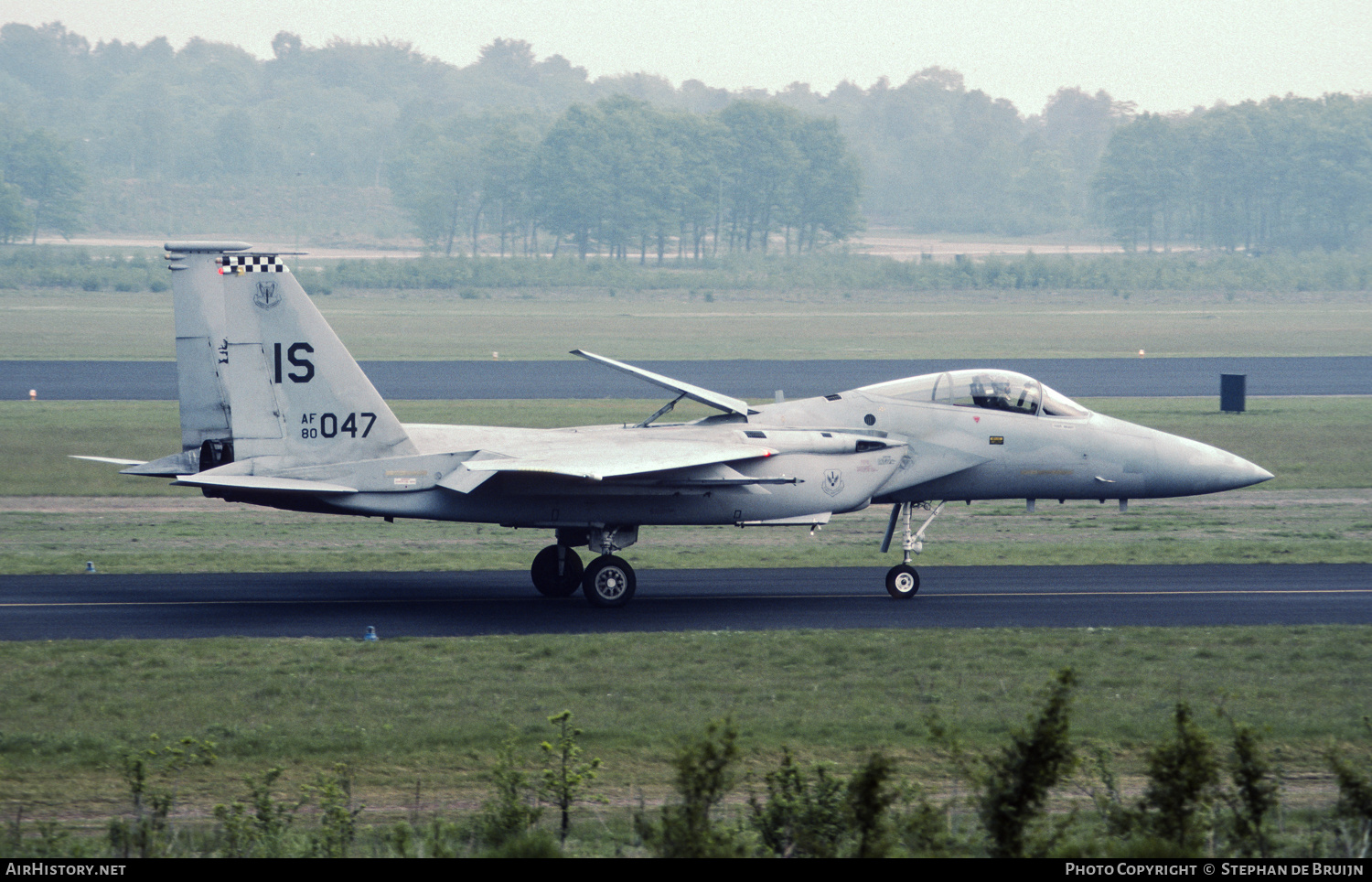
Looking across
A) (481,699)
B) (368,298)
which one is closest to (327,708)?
(481,699)

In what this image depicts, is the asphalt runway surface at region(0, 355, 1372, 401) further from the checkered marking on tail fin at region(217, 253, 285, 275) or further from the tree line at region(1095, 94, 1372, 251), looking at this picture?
the tree line at region(1095, 94, 1372, 251)

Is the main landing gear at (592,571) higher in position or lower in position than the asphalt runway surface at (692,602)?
higher

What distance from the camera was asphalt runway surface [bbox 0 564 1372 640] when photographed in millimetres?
18562

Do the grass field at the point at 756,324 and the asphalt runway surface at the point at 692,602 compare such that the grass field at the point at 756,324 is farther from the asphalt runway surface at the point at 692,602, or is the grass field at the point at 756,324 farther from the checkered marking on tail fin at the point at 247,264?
the checkered marking on tail fin at the point at 247,264

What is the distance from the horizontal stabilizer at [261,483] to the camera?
18.3 meters

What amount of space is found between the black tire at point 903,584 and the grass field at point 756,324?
46789mm

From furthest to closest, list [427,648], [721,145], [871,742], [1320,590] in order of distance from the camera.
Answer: [721,145] < [1320,590] < [427,648] < [871,742]

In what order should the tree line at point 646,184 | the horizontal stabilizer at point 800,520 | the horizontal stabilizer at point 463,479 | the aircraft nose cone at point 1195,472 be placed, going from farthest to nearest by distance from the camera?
1. the tree line at point 646,184
2. the aircraft nose cone at point 1195,472
3. the horizontal stabilizer at point 800,520
4. the horizontal stabilizer at point 463,479

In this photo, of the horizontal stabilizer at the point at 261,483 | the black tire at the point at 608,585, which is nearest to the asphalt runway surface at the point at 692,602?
the black tire at the point at 608,585

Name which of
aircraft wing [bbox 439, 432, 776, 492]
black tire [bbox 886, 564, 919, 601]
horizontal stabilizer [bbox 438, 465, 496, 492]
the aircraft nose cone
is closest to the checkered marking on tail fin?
horizontal stabilizer [bbox 438, 465, 496, 492]

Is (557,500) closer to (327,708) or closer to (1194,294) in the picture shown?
(327,708)

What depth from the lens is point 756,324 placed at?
90.9m

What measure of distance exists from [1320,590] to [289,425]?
15.4 metres

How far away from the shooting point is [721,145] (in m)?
156
